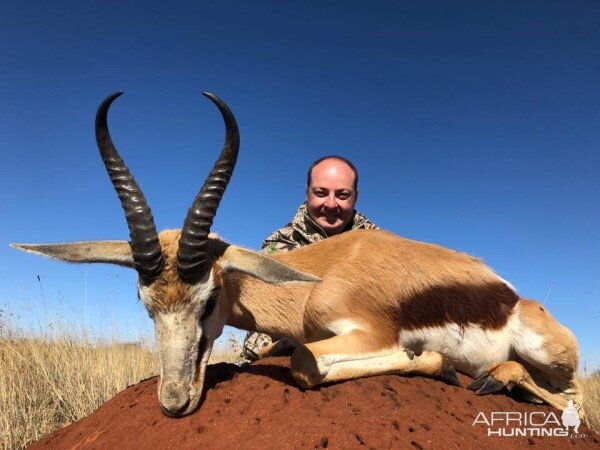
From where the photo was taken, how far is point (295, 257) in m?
5.51

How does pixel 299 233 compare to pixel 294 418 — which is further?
pixel 299 233

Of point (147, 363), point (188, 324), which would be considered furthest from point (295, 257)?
point (147, 363)

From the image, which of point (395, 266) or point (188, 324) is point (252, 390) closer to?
point (188, 324)

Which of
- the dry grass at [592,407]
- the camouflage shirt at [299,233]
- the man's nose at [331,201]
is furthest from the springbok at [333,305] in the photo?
the dry grass at [592,407]

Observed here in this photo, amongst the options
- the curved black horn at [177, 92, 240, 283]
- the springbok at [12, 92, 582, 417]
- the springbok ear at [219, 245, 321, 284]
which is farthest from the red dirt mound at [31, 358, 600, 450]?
the curved black horn at [177, 92, 240, 283]

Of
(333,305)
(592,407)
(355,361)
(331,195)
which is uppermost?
(331,195)

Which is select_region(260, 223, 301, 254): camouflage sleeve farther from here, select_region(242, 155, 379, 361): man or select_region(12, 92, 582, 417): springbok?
select_region(12, 92, 582, 417): springbok

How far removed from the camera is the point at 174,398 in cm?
368

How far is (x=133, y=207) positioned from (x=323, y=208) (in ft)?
15.8

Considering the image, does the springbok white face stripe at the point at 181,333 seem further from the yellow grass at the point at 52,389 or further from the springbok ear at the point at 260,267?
the yellow grass at the point at 52,389

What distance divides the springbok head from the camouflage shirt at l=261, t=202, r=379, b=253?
3.96m

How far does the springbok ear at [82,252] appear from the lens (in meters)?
4.55

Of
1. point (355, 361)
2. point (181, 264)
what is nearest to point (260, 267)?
point (181, 264)

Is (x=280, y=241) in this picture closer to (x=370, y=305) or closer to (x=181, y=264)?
(x=370, y=305)
